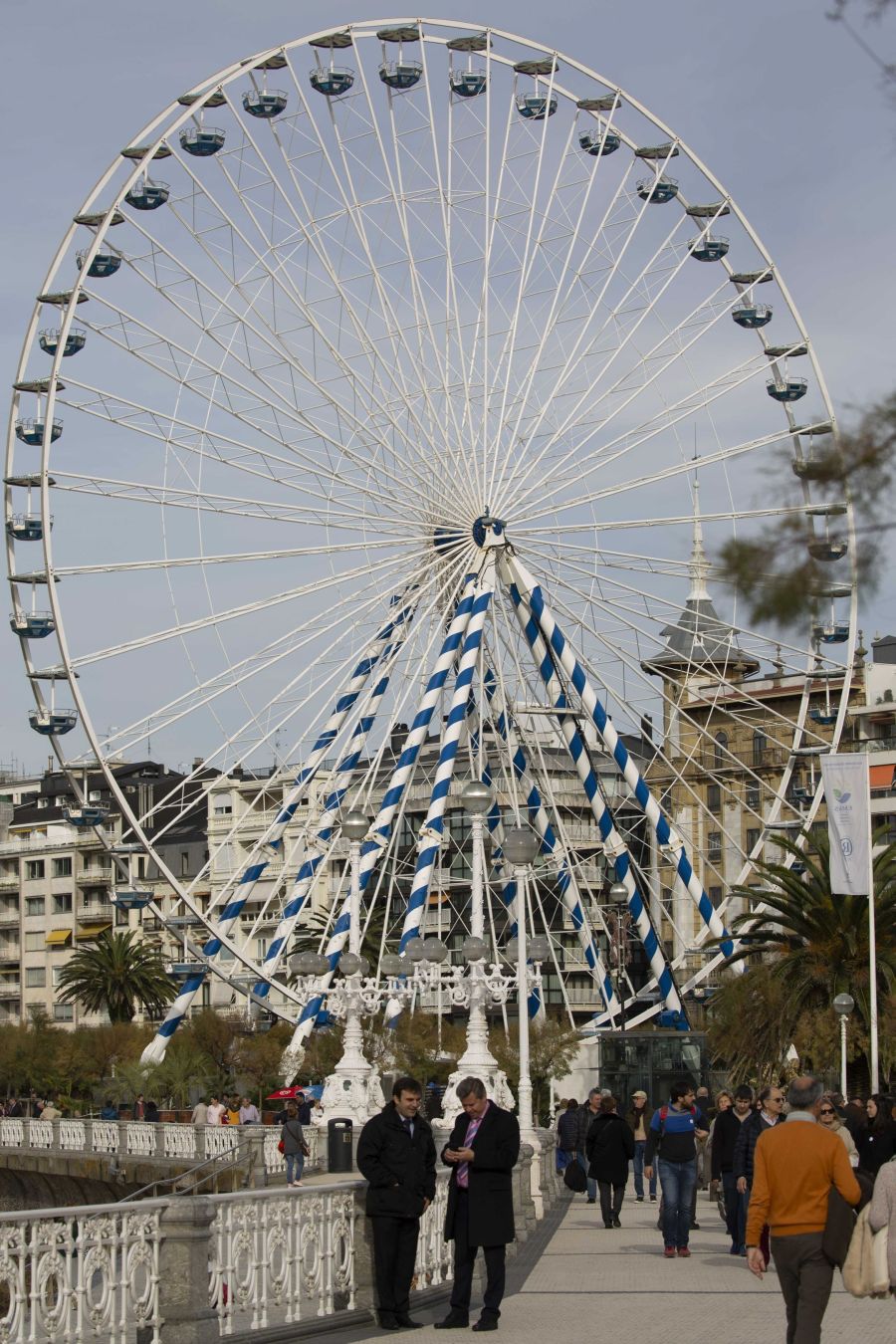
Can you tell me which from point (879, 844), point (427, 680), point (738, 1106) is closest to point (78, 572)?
point (427, 680)

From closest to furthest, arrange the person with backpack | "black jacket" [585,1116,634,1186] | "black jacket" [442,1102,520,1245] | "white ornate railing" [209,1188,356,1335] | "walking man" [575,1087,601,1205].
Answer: "white ornate railing" [209,1188,356,1335] → "black jacket" [442,1102,520,1245] → the person with backpack → "black jacket" [585,1116,634,1186] → "walking man" [575,1087,601,1205]

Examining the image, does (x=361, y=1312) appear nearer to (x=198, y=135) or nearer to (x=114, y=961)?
(x=198, y=135)

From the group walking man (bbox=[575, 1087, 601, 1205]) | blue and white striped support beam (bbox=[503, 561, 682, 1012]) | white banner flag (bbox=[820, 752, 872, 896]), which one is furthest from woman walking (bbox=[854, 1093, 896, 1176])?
blue and white striped support beam (bbox=[503, 561, 682, 1012])

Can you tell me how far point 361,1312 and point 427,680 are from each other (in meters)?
32.6

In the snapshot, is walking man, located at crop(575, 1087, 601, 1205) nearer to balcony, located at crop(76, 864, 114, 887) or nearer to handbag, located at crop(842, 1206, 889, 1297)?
handbag, located at crop(842, 1206, 889, 1297)

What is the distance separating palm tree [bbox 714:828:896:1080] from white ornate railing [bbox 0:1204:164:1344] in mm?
37568

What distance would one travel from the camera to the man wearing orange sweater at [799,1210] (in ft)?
41.9

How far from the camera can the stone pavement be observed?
15586 mm

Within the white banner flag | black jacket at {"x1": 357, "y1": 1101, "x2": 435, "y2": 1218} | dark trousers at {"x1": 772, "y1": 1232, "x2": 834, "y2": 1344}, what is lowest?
dark trousers at {"x1": 772, "y1": 1232, "x2": 834, "y2": 1344}

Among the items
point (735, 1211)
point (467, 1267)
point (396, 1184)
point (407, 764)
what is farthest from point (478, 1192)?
point (407, 764)

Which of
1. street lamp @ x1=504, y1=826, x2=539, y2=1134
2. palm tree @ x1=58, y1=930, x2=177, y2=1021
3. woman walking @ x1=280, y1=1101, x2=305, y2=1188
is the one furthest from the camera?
palm tree @ x1=58, y1=930, x2=177, y2=1021

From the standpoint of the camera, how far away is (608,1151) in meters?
27.0

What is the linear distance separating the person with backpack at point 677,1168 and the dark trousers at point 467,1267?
6.00 m

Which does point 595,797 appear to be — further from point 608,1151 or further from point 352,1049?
point 608,1151
